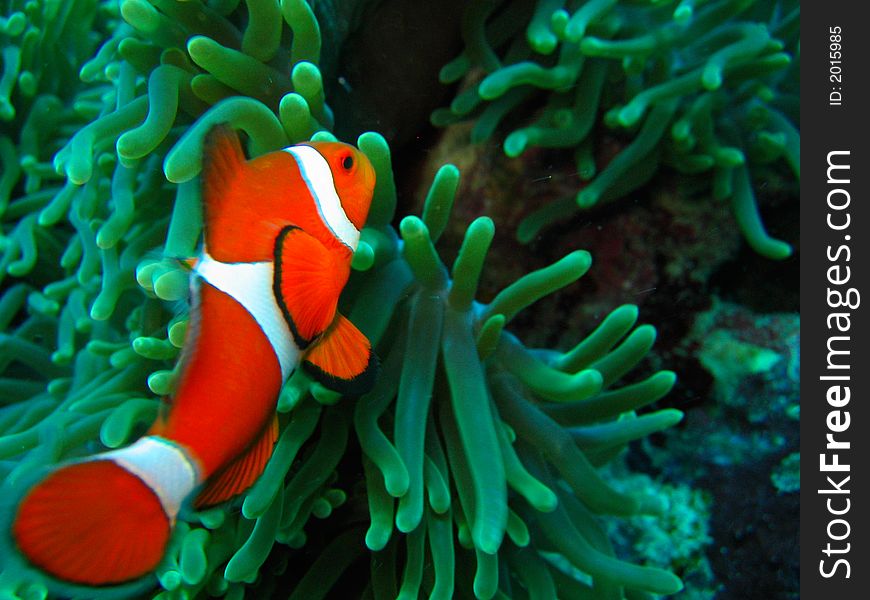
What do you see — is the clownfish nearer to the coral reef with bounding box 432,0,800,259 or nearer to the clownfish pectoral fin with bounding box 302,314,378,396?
the clownfish pectoral fin with bounding box 302,314,378,396

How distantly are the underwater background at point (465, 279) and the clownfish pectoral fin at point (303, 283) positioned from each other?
0.55 feet

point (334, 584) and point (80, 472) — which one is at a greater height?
point (80, 472)

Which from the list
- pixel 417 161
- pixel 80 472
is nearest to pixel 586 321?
pixel 417 161

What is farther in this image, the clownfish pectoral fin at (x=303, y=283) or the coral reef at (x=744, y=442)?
the coral reef at (x=744, y=442)

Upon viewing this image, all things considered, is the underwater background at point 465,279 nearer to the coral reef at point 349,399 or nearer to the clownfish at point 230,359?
the coral reef at point 349,399

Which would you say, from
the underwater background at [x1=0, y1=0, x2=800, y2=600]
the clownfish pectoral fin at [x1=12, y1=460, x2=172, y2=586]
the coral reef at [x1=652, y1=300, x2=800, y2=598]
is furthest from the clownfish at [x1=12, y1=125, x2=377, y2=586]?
the coral reef at [x1=652, y1=300, x2=800, y2=598]

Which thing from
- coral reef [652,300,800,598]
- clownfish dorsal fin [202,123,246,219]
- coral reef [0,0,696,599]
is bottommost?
coral reef [652,300,800,598]

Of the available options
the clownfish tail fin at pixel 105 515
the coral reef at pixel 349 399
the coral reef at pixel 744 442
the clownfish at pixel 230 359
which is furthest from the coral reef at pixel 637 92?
the clownfish tail fin at pixel 105 515

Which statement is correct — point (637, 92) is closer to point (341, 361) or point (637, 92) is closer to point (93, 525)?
point (341, 361)

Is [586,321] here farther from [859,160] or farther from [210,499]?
[210,499]

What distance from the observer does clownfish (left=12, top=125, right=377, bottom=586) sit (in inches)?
23.1

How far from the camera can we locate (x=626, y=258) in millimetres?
1668

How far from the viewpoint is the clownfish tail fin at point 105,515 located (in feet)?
1.88

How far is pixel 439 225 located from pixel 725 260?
87 centimetres
